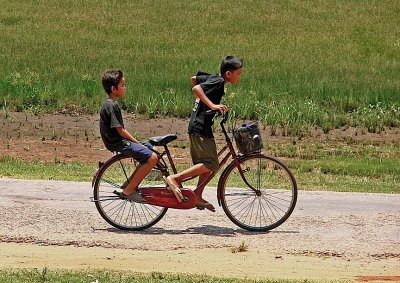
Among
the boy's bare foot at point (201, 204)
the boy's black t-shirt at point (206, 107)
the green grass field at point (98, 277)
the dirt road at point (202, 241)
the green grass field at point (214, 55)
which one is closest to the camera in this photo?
the green grass field at point (98, 277)

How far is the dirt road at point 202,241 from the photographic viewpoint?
9055mm

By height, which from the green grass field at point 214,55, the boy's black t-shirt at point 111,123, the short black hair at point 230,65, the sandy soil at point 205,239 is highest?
the short black hair at point 230,65

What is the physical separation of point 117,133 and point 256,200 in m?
1.56

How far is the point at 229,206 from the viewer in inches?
410

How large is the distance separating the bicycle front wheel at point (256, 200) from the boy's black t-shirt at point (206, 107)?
48 centimetres

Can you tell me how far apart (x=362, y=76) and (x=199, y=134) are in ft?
51.0

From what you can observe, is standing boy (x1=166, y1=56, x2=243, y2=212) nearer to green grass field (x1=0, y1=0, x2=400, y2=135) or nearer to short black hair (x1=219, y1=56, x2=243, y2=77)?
short black hair (x1=219, y1=56, x2=243, y2=77)

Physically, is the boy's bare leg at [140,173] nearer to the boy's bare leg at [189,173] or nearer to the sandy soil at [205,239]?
the boy's bare leg at [189,173]

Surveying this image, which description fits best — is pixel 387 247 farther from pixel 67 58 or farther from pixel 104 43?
pixel 104 43

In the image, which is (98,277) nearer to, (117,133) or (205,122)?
(117,133)

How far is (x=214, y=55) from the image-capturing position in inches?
1066

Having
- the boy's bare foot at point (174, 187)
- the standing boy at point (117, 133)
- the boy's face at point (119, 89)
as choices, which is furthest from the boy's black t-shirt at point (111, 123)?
the boy's bare foot at point (174, 187)

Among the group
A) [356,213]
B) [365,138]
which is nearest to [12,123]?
[365,138]

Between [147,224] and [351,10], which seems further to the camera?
[351,10]
